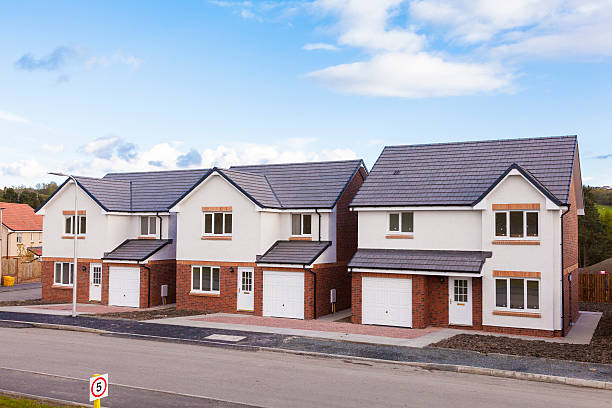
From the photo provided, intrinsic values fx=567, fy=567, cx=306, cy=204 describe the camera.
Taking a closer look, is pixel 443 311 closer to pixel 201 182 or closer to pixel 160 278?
pixel 201 182

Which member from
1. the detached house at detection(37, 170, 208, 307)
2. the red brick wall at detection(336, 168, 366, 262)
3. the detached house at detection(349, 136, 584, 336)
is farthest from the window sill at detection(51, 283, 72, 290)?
the detached house at detection(349, 136, 584, 336)

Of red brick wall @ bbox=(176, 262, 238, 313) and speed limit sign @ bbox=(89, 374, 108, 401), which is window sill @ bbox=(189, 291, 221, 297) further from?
speed limit sign @ bbox=(89, 374, 108, 401)

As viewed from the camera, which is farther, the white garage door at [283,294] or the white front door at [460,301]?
the white garage door at [283,294]

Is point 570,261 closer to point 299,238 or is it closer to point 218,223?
point 299,238

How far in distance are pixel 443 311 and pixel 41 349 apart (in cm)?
1608

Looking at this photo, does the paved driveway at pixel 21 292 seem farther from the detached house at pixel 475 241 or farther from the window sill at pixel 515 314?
the window sill at pixel 515 314

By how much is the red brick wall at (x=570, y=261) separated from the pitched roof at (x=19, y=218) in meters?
49.7

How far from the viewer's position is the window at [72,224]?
34.4m

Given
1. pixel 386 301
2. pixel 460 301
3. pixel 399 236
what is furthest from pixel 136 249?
pixel 460 301

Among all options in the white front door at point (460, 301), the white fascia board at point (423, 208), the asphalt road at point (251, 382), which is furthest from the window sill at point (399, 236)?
the asphalt road at point (251, 382)

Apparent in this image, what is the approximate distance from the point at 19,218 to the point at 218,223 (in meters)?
37.5

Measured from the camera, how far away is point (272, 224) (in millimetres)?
29703

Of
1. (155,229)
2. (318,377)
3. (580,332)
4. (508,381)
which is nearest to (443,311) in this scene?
(580,332)

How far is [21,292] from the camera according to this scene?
41.8m
